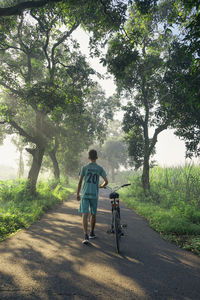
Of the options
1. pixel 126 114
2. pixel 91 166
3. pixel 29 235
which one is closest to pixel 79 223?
pixel 29 235

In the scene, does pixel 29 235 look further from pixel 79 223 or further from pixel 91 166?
pixel 91 166

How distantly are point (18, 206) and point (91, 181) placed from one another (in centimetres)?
501

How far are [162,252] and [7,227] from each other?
13.9ft

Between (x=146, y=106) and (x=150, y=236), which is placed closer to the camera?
(x=150, y=236)

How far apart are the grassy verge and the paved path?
0.53 meters

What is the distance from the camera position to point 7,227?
5469 mm

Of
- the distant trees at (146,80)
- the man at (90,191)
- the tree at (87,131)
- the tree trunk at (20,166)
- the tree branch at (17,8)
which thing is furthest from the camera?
the tree trunk at (20,166)

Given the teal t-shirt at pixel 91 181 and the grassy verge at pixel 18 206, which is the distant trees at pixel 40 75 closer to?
the grassy verge at pixel 18 206

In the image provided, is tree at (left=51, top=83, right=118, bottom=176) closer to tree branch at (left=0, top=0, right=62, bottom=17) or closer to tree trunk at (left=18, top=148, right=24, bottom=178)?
tree trunk at (left=18, top=148, right=24, bottom=178)

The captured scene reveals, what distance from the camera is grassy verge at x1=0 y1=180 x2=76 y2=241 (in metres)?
5.74

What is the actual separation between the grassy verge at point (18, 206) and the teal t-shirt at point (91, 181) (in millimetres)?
2413

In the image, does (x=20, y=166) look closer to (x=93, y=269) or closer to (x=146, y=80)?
(x=146, y=80)

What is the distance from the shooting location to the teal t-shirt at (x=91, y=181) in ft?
15.7

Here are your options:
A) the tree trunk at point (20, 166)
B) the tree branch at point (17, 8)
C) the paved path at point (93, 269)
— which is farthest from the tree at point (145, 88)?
the tree trunk at point (20, 166)
